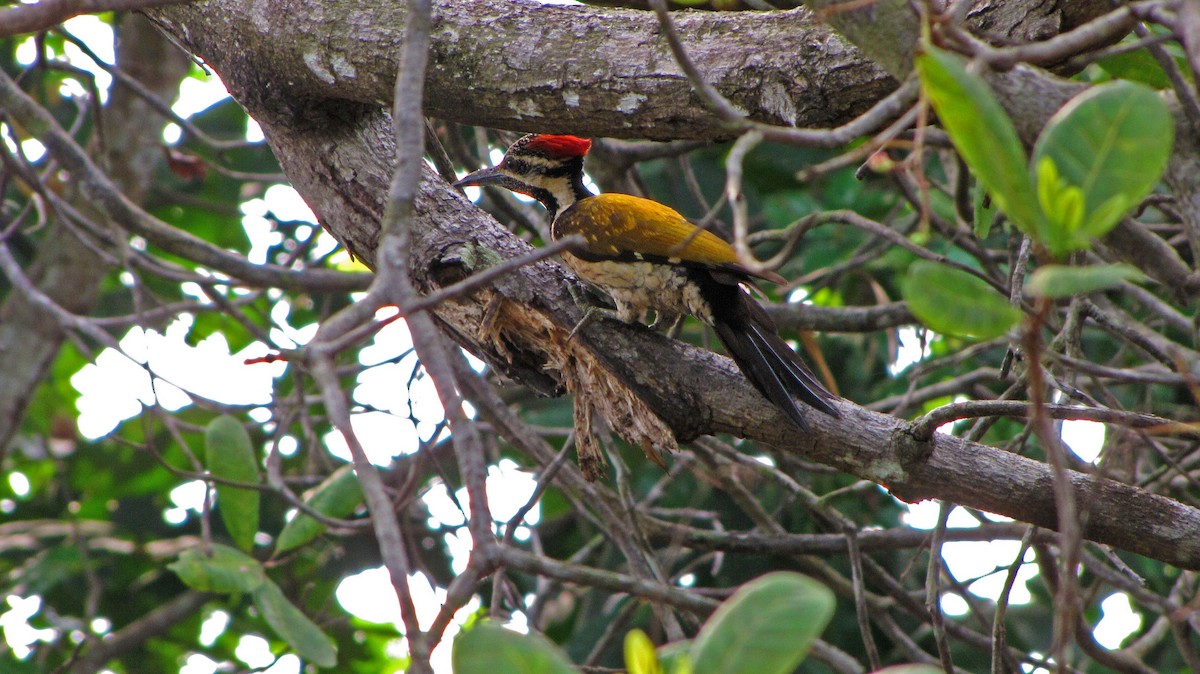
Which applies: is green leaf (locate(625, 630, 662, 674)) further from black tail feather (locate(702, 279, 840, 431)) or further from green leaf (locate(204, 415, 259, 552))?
green leaf (locate(204, 415, 259, 552))

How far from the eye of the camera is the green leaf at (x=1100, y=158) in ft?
4.25

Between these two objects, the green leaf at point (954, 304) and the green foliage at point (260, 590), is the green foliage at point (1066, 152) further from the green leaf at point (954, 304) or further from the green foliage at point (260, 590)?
the green foliage at point (260, 590)

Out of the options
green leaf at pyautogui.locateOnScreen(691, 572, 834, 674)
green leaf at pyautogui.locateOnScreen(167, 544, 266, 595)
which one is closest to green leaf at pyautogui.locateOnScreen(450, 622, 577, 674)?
green leaf at pyautogui.locateOnScreen(691, 572, 834, 674)

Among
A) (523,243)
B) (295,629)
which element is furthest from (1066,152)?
(295,629)

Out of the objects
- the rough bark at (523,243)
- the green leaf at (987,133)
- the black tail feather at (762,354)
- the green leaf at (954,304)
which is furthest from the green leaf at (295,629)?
the green leaf at (987,133)

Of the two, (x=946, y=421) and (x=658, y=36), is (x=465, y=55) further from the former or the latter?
(x=946, y=421)

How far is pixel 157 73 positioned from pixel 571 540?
3356 mm

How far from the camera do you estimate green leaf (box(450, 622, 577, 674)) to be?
131cm

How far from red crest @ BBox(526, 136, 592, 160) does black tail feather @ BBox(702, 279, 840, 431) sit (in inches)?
36.3

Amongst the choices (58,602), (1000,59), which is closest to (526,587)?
(58,602)

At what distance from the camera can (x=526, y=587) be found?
5363 millimetres

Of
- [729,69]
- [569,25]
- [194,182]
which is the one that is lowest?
[729,69]

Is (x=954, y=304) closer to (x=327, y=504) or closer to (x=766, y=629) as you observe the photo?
(x=766, y=629)

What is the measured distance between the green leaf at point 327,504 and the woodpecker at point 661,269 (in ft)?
3.57
